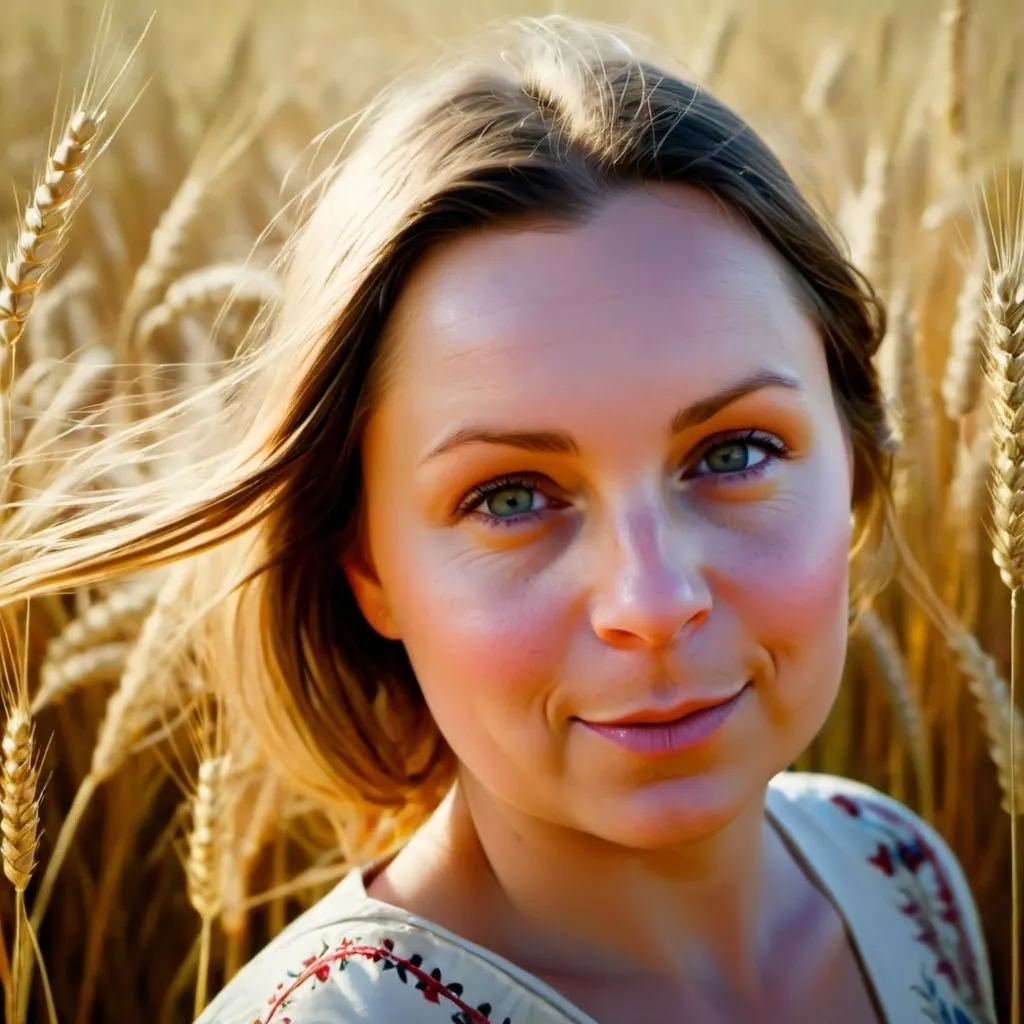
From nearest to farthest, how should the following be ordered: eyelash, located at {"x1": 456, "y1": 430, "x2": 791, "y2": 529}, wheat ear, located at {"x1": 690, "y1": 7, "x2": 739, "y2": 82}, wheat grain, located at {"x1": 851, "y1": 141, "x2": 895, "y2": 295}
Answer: eyelash, located at {"x1": 456, "y1": 430, "x2": 791, "y2": 529}
wheat grain, located at {"x1": 851, "y1": 141, "x2": 895, "y2": 295}
wheat ear, located at {"x1": 690, "y1": 7, "x2": 739, "y2": 82}

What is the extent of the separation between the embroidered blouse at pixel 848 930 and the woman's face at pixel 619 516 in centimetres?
18

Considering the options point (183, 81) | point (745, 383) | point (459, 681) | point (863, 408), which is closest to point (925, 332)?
point (863, 408)

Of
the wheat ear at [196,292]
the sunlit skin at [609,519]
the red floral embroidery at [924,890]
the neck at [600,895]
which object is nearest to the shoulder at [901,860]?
the red floral embroidery at [924,890]

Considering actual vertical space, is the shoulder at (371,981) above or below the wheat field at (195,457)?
below

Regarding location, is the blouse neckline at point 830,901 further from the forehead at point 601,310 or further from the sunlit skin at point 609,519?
the forehead at point 601,310

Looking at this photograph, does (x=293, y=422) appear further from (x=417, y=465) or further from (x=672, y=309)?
(x=672, y=309)

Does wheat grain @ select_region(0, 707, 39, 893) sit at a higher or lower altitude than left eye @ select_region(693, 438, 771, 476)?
lower

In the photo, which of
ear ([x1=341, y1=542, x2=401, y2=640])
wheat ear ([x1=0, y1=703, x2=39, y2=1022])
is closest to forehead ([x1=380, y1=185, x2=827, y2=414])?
ear ([x1=341, y1=542, x2=401, y2=640])

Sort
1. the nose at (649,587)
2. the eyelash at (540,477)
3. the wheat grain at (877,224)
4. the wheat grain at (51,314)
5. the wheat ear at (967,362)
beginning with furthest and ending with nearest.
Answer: the wheat grain at (51,314) < the wheat grain at (877,224) < the wheat ear at (967,362) < the eyelash at (540,477) < the nose at (649,587)

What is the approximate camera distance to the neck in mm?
1222

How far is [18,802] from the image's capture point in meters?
1.09

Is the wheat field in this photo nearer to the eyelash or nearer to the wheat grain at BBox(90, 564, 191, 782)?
the wheat grain at BBox(90, 564, 191, 782)

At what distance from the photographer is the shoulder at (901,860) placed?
1.50 metres

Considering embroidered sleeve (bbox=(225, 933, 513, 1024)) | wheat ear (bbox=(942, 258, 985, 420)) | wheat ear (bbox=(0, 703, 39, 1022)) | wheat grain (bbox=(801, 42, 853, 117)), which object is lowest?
embroidered sleeve (bbox=(225, 933, 513, 1024))
